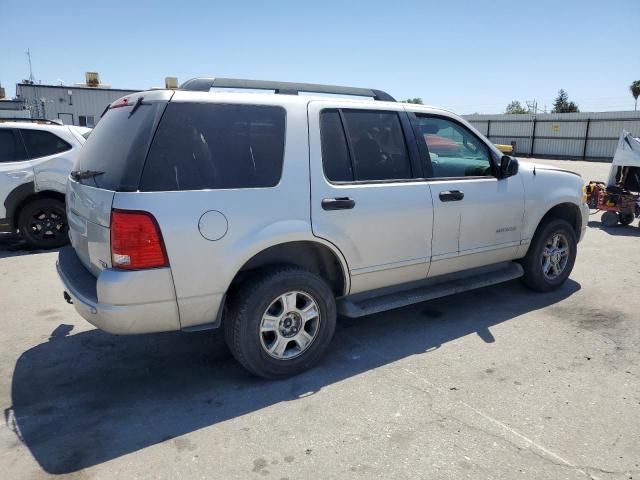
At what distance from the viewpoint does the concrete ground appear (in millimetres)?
2688

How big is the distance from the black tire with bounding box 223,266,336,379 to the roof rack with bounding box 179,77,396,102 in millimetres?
1351

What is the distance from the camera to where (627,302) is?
5168 millimetres

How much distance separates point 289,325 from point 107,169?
161 cm

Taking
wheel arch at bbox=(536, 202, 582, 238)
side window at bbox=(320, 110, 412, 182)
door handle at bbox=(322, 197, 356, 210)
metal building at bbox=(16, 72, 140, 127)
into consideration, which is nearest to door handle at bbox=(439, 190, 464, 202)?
side window at bbox=(320, 110, 412, 182)

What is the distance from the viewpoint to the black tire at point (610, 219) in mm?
9422

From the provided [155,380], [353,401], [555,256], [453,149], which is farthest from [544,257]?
[155,380]

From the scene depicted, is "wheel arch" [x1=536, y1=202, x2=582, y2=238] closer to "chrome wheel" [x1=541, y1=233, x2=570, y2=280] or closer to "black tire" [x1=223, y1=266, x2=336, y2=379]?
"chrome wheel" [x1=541, y1=233, x2=570, y2=280]

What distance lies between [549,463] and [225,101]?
287 centimetres

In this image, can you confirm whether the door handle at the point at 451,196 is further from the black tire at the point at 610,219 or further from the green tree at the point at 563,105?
the green tree at the point at 563,105

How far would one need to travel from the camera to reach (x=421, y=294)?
432 centimetres

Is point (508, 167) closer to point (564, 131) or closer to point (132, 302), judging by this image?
point (132, 302)

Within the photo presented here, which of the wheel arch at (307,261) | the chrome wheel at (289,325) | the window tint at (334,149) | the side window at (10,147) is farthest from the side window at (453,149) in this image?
the side window at (10,147)

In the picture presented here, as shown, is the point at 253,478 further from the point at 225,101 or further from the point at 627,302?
the point at 627,302

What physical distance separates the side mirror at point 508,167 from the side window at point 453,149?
0.11 meters
